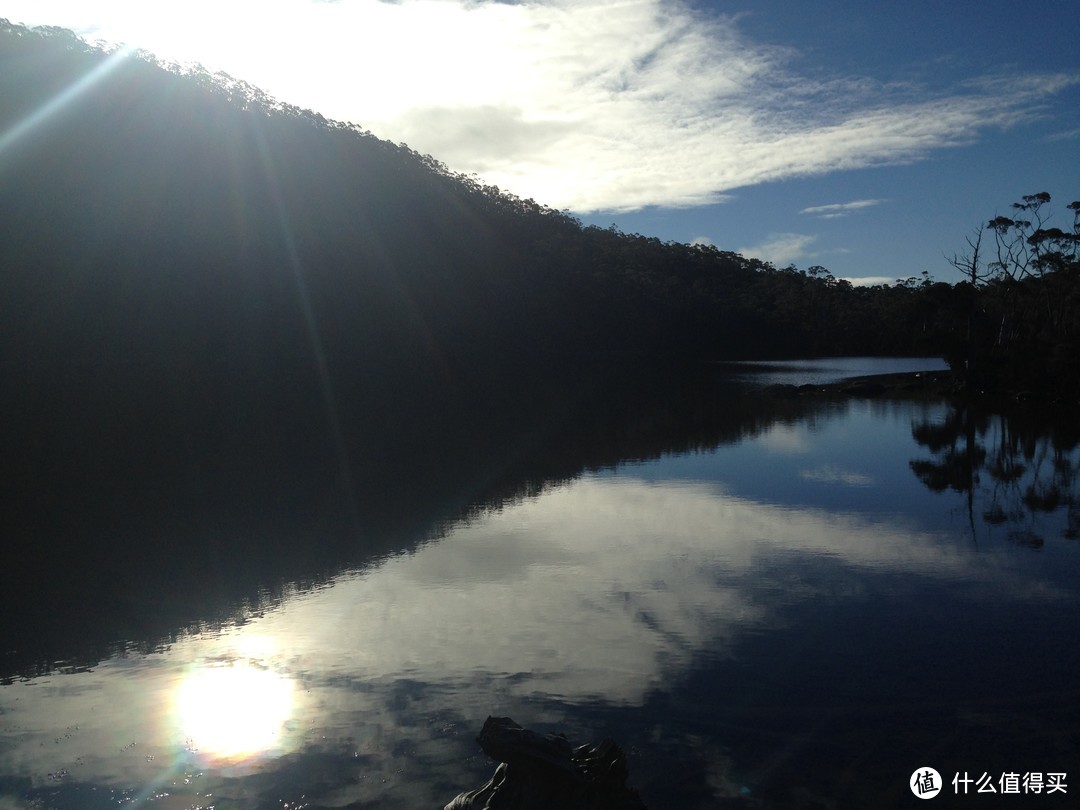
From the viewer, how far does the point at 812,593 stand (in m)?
10.0

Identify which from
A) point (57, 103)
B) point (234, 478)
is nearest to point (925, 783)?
point (234, 478)

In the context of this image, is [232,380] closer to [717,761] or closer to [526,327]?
[717,761]

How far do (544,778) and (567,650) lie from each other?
10.5ft

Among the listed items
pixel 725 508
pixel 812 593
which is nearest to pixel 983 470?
pixel 725 508

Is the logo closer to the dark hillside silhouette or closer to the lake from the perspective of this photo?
the lake

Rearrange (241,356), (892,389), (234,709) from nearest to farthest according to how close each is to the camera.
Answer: (234,709) → (241,356) → (892,389)

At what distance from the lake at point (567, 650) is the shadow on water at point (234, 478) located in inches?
3.9

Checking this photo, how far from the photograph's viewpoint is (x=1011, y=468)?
19.5 m

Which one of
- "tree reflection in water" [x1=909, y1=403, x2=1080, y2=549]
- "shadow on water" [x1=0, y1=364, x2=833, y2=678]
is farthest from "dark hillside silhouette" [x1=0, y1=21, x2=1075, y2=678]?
"tree reflection in water" [x1=909, y1=403, x2=1080, y2=549]

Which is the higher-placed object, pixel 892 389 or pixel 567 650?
pixel 892 389

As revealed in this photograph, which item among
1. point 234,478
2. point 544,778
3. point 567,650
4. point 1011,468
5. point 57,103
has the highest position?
point 57,103

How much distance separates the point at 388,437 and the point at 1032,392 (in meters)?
27.4

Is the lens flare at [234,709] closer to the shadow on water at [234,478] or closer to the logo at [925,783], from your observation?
the shadow on water at [234,478]

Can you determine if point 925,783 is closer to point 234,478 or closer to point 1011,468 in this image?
point 234,478
